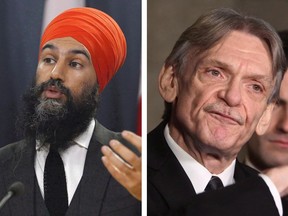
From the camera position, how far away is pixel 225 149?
111 inches

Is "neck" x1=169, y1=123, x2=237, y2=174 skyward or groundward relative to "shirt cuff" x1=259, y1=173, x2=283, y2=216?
skyward

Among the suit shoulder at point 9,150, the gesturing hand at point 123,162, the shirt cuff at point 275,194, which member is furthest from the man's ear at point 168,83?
the suit shoulder at point 9,150

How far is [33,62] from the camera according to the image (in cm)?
286

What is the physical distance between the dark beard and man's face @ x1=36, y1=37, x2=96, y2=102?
0.02 meters

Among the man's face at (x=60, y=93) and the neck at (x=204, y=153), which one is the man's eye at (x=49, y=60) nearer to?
the man's face at (x=60, y=93)

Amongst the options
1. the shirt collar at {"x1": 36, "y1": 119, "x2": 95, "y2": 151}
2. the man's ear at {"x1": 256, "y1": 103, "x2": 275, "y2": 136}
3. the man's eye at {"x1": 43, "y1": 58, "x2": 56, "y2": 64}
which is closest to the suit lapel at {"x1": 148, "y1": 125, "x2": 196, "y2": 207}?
the shirt collar at {"x1": 36, "y1": 119, "x2": 95, "y2": 151}

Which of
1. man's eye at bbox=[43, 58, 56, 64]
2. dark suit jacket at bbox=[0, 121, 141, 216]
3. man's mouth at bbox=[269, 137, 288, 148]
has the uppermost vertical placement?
man's eye at bbox=[43, 58, 56, 64]

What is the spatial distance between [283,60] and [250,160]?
0.47 m

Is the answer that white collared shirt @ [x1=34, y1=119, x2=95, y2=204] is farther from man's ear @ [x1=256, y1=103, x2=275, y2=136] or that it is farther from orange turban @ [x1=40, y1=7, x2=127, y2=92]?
man's ear @ [x1=256, y1=103, x2=275, y2=136]

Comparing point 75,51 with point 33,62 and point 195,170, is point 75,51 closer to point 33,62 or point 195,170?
point 33,62

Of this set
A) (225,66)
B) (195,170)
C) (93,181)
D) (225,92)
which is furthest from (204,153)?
(93,181)

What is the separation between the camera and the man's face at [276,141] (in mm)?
2879

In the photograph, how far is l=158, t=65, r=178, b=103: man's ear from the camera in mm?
2838

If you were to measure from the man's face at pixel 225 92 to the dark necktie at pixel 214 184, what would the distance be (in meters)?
0.13
